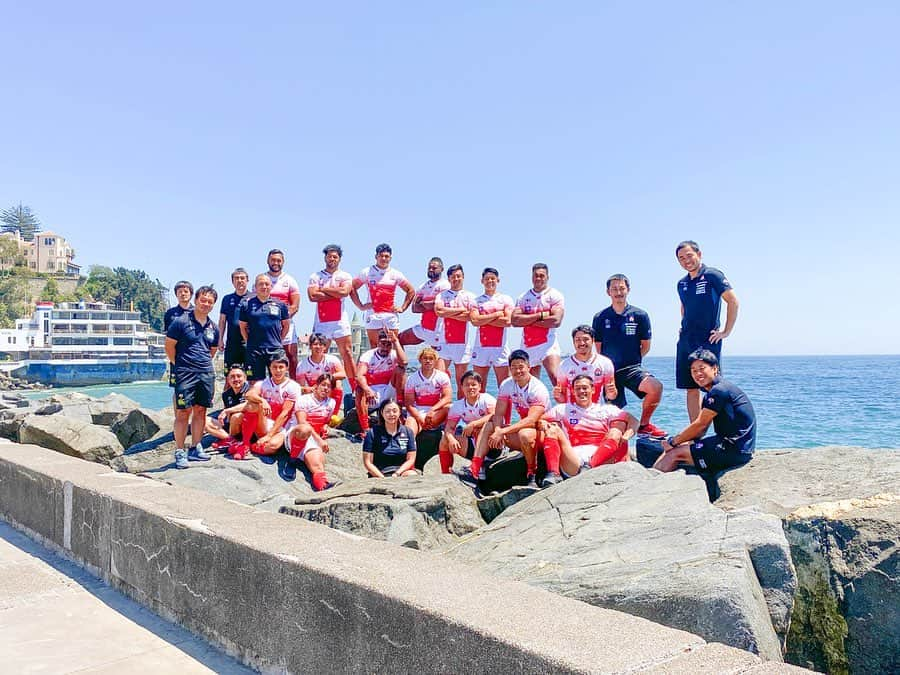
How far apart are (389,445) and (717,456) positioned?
Answer: 3.38 m

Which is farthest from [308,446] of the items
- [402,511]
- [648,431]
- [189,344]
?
[648,431]

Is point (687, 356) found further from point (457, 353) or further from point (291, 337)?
point (291, 337)

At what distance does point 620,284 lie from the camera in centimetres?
802

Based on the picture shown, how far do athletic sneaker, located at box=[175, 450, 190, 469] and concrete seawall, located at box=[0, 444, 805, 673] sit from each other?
9.51 feet

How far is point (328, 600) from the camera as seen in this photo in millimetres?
2766

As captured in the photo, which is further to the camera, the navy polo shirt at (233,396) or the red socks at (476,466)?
the navy polo shirt at (233,396)

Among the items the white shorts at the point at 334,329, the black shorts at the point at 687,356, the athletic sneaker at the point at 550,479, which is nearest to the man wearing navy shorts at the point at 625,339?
the black shorts at the point at 687,356

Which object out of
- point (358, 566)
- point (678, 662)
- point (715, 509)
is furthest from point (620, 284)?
point (678, 662)

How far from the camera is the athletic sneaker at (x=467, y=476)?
7.05m

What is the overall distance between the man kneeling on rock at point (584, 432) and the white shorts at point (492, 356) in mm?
1757

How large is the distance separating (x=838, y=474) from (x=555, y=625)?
4.00m

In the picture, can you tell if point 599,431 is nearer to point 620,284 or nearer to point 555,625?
point 620,284

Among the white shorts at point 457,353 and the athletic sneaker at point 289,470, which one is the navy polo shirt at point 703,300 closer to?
the white shorts at point 457,353

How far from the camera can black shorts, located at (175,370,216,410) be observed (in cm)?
775
